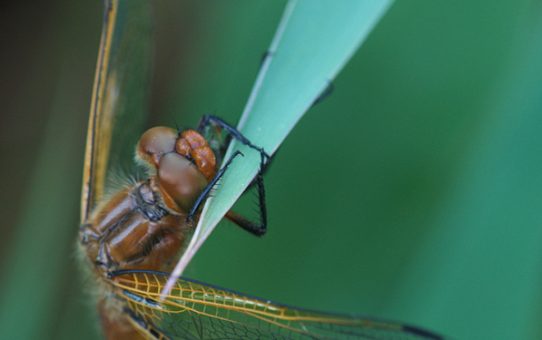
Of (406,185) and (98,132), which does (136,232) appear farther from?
(406,185)

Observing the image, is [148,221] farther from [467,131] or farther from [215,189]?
[467,131]

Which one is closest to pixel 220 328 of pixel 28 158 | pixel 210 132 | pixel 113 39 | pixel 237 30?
pixel 210 132

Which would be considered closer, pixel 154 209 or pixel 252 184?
pixel 252 184

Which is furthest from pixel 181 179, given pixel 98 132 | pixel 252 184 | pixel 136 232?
pixel 98 132

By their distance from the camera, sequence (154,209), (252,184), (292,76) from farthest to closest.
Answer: (154,209) < (252,184) < (292,76)

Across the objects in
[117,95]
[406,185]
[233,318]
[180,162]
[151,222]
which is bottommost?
[233,318]

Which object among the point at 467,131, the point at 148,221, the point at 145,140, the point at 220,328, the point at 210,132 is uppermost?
the point at 467,131

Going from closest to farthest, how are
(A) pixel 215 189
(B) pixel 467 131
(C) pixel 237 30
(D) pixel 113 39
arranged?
(A) pixel 215 189 < (D) pixel 113 39 < (B) pixel 467 131 < (C) pixel 237 30

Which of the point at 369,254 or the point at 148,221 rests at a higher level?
the point at 369,254
